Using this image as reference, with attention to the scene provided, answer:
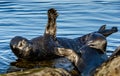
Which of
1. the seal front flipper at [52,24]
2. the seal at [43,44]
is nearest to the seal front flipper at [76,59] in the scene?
the seal at [43,44]

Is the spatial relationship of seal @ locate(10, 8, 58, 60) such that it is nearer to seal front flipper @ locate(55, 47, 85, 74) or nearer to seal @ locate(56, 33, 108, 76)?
seal @ locate(56, 33, 108, 76)

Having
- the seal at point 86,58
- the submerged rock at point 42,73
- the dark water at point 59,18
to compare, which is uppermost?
the submerged rock at point 42,73

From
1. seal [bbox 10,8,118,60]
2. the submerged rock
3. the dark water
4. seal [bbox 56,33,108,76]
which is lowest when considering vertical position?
the dark water

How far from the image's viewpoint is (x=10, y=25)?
12.0 meters

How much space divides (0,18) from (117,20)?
9.09 ft

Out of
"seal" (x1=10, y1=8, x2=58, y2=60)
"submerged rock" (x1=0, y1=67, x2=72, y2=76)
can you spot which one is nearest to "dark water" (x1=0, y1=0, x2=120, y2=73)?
"seal" (x1=10, y1=8, x2=58, y2=60)

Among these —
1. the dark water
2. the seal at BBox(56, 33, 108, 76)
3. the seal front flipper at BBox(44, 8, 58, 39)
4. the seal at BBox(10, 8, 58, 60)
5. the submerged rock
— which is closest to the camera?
the submerged rock

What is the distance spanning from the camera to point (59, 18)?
1292 centimetres

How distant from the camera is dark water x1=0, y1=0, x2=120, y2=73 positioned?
10.7 m

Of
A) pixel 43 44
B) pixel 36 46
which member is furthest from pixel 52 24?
pixel 36 46

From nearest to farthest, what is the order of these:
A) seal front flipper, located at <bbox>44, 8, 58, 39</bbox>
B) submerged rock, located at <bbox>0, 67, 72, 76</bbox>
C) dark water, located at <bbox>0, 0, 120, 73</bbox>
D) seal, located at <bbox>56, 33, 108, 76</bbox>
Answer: submerged rock, located at <bbox>0, 67, 72, 76</bbox> < seal, located at <bbox>56, 33, 108, 76</bbox> < seal front flipper, located at <bbox>44, 8, 58, 39</bbox> < dark water, located at <bbox>0, 0, 120, 73</bbox>

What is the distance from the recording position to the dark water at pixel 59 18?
10.7 meters

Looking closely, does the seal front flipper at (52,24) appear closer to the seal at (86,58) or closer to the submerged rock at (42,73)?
the seal at (86,58)

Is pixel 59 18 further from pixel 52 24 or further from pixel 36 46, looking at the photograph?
pixel 36 46
